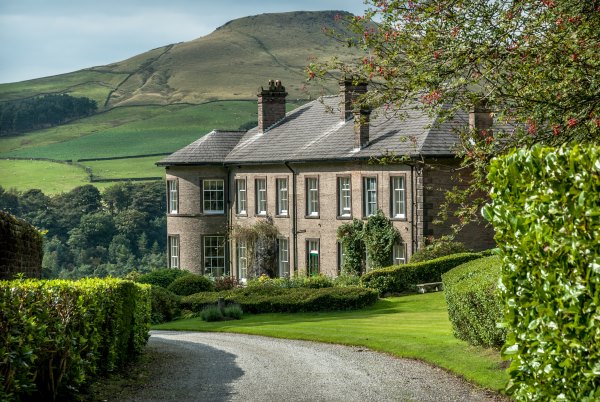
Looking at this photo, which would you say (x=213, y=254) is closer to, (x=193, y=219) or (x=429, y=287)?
(x=193, y=219)

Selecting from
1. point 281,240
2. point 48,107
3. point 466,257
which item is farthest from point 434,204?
point 48,107

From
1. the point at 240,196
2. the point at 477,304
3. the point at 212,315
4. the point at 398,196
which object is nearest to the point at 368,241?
the point at 398,196

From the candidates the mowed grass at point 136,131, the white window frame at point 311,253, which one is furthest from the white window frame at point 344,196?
the mowed grass at point 136,131

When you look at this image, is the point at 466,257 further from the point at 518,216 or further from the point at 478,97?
the point at 518,216

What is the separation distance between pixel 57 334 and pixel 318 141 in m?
36.0

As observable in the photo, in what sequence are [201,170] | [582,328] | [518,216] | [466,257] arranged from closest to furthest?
[582,328] → [518,216] → [466,257] → [201,170]

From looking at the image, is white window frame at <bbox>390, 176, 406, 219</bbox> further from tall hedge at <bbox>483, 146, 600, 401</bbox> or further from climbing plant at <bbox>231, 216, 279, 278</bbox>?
tall hedge at <bbox>483, 146, 600, 401</bbox>

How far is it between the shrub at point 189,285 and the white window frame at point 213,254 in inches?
354

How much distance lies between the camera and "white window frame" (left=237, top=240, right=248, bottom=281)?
175ft

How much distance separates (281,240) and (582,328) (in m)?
42.7

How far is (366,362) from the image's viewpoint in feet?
64.1

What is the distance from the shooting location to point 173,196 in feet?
189

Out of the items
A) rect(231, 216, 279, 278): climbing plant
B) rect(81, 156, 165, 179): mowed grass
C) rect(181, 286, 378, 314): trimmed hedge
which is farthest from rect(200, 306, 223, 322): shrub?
rect(81, 156, 165, 179): mowed grass

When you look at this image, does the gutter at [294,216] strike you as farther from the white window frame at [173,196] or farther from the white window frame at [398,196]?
the white window frame at [173,196]
